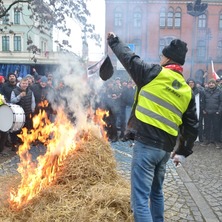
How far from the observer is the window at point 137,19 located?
6117 mm

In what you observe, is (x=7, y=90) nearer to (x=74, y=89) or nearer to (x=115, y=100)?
(x=74, y=89)

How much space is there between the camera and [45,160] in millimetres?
4305

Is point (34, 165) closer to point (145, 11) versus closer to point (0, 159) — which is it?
point (0, 159)

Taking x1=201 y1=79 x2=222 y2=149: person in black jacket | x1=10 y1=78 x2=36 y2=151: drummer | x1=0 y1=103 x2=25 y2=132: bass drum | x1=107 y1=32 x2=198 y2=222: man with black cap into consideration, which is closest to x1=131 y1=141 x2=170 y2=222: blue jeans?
x1=107 y1=32 x2=198 y2=222: man with black cap

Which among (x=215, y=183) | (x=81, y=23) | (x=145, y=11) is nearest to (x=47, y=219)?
(x=215, y=183)

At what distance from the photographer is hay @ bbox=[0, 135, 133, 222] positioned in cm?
363

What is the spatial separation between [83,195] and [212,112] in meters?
6.48

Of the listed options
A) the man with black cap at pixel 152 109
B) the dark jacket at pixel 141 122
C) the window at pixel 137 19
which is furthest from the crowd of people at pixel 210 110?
the man with black cap at pixel 152 109

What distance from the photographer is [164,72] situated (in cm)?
294

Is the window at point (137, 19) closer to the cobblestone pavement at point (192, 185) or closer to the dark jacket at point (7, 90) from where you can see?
the cobblestone pavement at point (192, 185)

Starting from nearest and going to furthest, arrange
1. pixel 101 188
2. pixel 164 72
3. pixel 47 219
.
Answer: pixel 164 72 → pixel 47 219 → pixel 101 188

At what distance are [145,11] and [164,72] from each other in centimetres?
377

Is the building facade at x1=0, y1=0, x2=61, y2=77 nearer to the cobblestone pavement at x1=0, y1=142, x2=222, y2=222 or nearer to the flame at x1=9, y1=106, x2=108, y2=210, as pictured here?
the cobblestone pavement at x1=0, y1=142, x2=222, y2=222

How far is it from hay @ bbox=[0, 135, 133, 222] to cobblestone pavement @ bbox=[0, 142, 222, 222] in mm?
585
